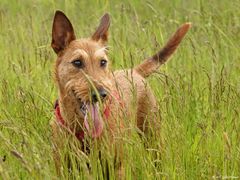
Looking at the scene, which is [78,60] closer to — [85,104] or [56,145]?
[85,104]

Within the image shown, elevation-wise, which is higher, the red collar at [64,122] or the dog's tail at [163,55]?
the dog's tail at [163,55]

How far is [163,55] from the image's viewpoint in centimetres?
496

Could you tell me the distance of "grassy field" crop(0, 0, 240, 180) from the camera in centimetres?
316

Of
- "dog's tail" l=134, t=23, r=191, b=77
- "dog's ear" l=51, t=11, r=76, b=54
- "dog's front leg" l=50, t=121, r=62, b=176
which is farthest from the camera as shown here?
"dog's tail" l=134, t=23, r=191, b=77

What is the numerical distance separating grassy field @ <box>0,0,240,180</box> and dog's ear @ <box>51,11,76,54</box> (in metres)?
0.25

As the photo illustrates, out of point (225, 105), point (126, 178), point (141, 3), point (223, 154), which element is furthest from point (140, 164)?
point (141, 3)

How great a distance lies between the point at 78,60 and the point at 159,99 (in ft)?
2.13

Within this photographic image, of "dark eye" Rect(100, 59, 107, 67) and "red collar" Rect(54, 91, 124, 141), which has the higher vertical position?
"dark eye" Rect(100, 59, 107, 67)

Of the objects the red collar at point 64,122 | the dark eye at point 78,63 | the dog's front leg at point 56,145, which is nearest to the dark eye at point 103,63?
the dark eye at point 78,63

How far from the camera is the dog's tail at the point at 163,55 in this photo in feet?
16.1

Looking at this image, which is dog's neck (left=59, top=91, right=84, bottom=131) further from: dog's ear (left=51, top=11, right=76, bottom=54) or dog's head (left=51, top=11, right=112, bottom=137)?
dog's ear (left=51, top=11, right=76, bottom=54)

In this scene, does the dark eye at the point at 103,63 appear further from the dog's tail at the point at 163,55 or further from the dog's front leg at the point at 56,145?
the dog's tail at the point at 163,55

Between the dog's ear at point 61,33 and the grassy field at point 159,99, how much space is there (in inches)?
9.7

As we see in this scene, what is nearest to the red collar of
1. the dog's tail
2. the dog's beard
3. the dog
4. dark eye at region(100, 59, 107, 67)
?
the dog
